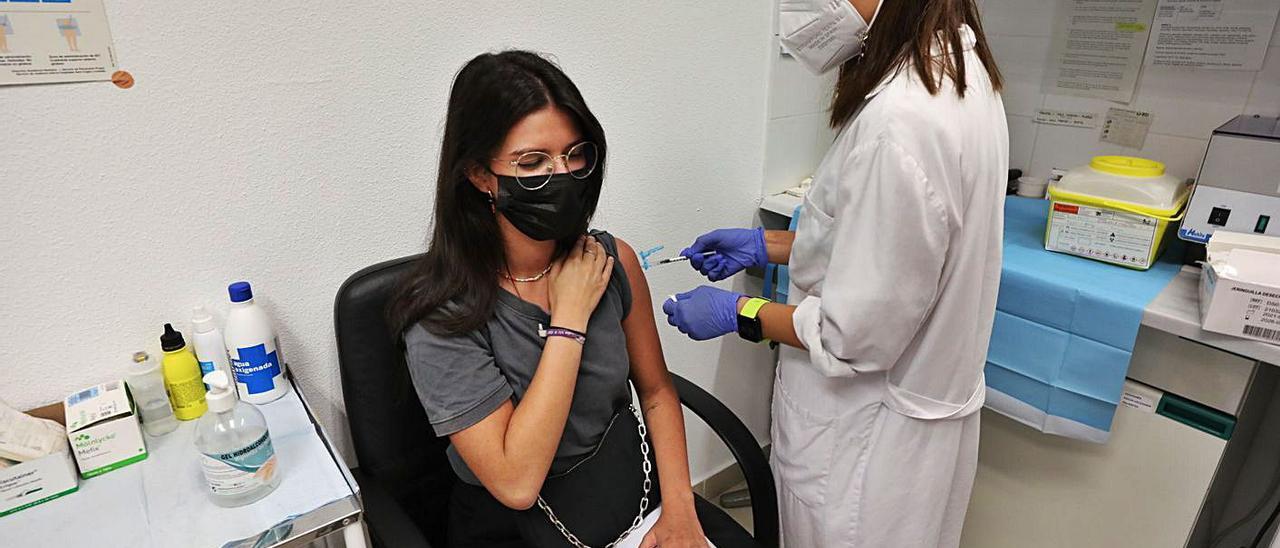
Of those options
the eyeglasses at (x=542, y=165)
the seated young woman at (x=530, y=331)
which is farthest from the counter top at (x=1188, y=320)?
the eyeglasses at (x=542, y=165)

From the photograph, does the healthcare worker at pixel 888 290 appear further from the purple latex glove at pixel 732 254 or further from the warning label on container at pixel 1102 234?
the warning label on container at pixel 1102 234

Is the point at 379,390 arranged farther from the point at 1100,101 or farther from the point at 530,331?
the point at 1100,101

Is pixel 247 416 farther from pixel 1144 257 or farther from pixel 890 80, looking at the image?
pixel 1144 257

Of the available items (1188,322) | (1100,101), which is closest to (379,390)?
(1188,322)

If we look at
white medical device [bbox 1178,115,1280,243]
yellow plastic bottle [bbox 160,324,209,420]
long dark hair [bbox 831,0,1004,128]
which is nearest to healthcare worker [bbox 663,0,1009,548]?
long dark hair [bbox 831,0,1004,128]

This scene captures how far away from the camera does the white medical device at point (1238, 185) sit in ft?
4.77

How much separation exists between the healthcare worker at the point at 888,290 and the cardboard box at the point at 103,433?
3.16 ft

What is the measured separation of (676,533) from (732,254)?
67 centimetres

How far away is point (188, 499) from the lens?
994 millimetres

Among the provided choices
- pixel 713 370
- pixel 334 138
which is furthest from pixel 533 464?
pixel 713 370

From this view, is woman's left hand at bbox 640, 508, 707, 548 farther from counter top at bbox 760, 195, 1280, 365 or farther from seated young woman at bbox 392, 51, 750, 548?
counter top at bbox 760, 195, 1280, 365

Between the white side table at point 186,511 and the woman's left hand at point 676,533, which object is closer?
the white side table at point 186,511

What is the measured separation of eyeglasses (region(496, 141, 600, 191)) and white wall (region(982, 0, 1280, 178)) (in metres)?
1.69

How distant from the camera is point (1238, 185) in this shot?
1494 millimetres
